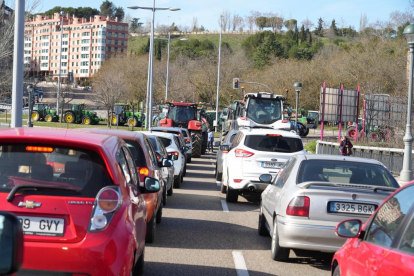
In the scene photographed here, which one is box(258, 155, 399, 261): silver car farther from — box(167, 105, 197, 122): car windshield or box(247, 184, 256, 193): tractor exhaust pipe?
box(167, 105, 197, 122): car windshield

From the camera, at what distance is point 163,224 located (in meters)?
11.2

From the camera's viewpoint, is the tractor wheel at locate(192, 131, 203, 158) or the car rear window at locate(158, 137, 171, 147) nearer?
the car rear window at locate(158, 137, 171, 147)

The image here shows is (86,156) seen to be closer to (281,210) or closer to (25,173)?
(25,173)

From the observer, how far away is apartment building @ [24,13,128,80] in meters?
161

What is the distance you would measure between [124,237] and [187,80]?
271 ft

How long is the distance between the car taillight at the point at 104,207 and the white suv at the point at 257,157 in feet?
29.8

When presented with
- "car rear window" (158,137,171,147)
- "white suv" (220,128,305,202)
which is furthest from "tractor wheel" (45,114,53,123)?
"white suv" (220,128,305,202)

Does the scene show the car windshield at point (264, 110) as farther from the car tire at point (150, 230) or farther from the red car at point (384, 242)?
the red car at point (384, 242)

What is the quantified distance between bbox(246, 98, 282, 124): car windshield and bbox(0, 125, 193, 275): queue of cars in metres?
24.9

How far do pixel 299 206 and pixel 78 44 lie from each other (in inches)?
6370

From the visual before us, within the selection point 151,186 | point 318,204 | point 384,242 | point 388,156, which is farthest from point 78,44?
point 384,242

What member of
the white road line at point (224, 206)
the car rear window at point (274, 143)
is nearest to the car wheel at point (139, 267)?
the white road line at point (224, 206)

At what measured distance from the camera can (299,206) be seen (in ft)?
25.3

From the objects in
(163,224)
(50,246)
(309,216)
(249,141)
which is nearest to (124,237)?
(50,246)
